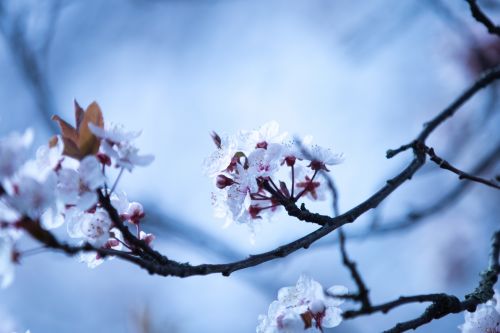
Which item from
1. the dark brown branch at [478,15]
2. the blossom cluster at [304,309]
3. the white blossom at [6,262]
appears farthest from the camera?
the dark brown branch at [478,15]

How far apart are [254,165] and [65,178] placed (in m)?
0.43

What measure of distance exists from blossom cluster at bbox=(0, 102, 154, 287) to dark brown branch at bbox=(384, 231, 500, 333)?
1.91 ft

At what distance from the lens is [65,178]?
1.02 metres

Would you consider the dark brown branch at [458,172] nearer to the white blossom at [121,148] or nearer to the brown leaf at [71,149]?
the white blossom at [121,148]

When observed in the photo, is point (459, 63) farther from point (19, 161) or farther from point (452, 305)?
point (19, 161)

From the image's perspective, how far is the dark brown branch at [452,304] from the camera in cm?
102

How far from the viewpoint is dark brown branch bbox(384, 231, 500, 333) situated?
1.02 metres

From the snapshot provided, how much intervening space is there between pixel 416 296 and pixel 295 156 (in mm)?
575

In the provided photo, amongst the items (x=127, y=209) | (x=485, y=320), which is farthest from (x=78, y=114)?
(x=485, y=320)

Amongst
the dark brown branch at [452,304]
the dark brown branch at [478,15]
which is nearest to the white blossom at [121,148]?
the dark brown branch at [452,304]

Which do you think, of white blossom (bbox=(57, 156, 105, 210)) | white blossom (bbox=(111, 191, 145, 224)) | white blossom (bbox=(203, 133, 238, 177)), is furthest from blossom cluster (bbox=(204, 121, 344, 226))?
white blossom (bbox=(57, 156, 105, 210))

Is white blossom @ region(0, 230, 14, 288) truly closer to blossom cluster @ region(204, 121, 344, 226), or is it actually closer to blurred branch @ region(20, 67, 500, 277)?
blurred branch @ region(20, 67, 500, 277)

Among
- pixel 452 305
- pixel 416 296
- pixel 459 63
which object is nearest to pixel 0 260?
pixel 416 296

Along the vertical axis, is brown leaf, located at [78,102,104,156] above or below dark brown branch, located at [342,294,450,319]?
above
